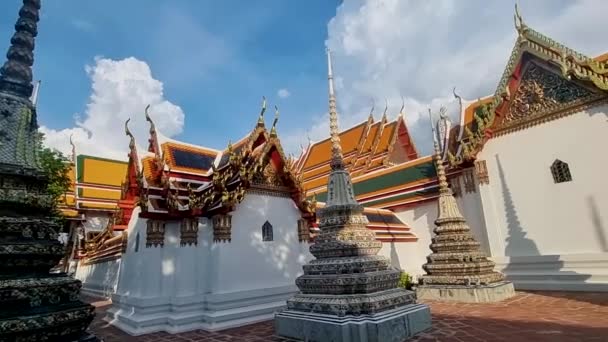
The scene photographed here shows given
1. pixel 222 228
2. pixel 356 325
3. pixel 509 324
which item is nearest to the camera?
pixel 356 325

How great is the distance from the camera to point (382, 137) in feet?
65.1

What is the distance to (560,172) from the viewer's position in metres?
9.83

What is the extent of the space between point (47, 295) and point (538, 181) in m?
11.8

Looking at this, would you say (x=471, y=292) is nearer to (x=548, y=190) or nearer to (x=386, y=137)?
(x=548, y=190)

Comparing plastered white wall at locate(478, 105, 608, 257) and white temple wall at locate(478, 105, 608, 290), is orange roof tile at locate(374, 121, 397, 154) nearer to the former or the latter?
plastered white wall at locate(478, 105, 608, 257)

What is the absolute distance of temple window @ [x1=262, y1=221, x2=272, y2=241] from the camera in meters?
8.54

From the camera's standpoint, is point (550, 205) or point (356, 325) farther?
point (550, 205)

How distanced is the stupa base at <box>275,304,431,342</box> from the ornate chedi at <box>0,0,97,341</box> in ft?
10.5

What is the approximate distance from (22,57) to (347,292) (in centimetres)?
479

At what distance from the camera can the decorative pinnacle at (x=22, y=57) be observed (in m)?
2.98

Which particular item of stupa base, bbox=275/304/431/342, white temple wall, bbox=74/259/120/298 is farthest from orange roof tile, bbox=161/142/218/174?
white temple wall, bbox=74/259/120/298

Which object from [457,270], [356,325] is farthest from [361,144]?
[356,325]

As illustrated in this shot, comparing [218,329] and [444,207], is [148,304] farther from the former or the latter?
[444,207]

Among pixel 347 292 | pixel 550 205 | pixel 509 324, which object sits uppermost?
pixel 550 205
